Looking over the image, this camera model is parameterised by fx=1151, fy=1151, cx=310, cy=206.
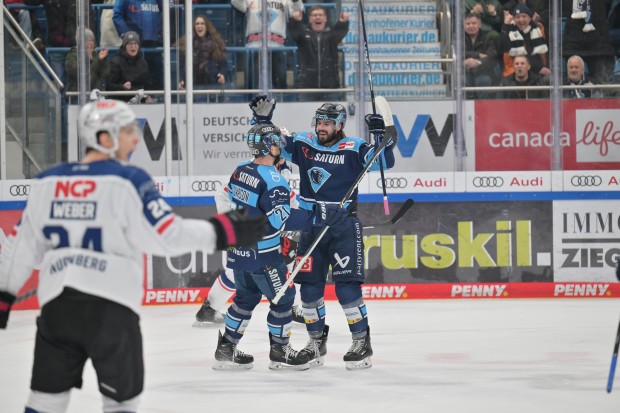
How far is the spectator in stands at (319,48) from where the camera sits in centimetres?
955

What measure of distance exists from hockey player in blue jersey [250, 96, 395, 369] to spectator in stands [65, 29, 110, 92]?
326 cm

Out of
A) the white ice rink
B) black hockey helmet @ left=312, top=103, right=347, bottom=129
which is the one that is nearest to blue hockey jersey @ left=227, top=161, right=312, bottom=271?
black hockey helmet @ left=312, top=103, right=347, bottom=129

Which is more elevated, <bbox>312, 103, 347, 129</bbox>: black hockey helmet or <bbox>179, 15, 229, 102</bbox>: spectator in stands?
<bbox>179, 15, 229, 102</bbox>: spectator in stands

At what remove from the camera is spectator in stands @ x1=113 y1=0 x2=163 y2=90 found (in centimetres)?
942

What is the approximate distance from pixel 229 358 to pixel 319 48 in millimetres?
4016

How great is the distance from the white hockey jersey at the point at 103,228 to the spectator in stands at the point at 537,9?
261 inches

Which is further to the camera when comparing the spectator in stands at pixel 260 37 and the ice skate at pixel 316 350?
the spectator in stands at pixel 260 37

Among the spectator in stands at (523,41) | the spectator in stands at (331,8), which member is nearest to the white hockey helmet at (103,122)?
the spectator in stands at (331,8)

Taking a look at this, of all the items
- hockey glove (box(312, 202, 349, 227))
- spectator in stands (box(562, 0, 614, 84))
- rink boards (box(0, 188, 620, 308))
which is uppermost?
spectator in stands (box(562, 0, 614, 84))

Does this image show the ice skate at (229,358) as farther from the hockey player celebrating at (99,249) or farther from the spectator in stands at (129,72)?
the spectator in stands at (129,72)

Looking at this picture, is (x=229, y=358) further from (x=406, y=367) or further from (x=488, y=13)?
(x=488, y=13)

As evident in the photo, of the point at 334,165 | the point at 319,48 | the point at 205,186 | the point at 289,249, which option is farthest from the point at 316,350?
the point at 319,48

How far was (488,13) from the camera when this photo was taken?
9750 millimetres

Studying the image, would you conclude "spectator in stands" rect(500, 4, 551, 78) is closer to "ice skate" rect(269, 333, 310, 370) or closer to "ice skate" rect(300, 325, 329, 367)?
"ice skate" rect(300, 325, 329, 367)
